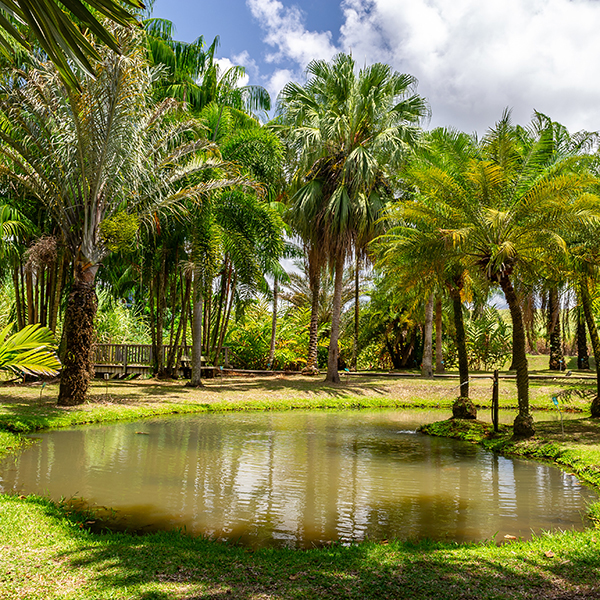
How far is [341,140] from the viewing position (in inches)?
865

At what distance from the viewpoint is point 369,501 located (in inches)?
281

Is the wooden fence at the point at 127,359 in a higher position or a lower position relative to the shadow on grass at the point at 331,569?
higher

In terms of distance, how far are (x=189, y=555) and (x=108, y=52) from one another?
1117 centimetres

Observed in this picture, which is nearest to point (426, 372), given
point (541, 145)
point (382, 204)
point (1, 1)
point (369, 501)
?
point (382, 204)

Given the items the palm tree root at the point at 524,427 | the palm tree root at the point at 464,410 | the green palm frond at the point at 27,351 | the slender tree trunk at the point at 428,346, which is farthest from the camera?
the slender tree trunk at the point at 428,346

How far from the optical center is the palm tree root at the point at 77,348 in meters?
13.1

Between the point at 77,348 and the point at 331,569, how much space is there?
1062 cm

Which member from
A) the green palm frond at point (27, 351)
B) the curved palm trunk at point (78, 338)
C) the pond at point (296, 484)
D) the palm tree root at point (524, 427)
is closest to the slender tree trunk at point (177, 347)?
the curved palm trunk at point (78, 338)

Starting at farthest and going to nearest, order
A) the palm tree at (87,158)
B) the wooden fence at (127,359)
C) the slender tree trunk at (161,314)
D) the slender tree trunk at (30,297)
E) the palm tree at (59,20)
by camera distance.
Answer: the wooden fence at (127,359)
the slender tree trunk at (161,314)
the slender tree trunk at (30,297)
the palm tree at (87,158)
the palm tree at (59,20)

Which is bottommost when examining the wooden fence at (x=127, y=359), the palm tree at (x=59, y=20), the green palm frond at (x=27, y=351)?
the wooden fence at (x=127, y=359)

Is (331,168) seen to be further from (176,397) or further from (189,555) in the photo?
(189,555)

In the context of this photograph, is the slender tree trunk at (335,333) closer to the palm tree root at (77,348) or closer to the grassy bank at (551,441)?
the grassy bank at (551,441)

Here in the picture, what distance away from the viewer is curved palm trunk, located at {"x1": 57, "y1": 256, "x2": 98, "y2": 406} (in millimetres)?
13141

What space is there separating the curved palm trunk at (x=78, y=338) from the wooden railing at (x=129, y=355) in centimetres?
725
